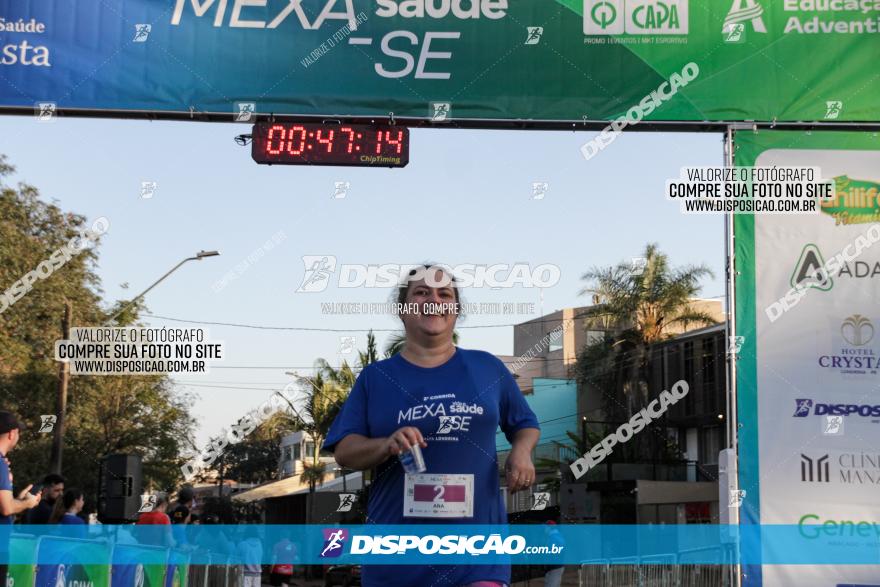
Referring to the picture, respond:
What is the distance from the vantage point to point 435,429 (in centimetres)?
377

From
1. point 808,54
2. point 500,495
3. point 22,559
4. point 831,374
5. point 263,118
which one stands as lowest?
point 22,559

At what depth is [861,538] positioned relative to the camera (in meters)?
8.62

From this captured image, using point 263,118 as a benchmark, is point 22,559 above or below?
below

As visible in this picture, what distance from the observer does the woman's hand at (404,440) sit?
3.54m

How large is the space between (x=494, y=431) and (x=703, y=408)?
112 feet

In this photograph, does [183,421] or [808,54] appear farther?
[183,421]

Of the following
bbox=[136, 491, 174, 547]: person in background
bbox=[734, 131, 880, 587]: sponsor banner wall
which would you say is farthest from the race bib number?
bbox=[136, 491, 174, 547]: person in background

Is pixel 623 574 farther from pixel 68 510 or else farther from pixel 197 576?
pixel 68 510

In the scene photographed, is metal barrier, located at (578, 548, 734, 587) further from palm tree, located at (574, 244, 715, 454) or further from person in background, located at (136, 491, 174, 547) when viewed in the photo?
palm tree, located at (574, 244, 715, 454)

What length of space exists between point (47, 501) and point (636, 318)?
26.4 meters

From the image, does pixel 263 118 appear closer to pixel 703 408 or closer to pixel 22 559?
pixel 22 559

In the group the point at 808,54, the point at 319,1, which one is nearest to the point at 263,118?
the point at 319,1

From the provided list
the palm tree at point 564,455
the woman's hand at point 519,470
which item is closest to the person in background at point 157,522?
the woman's hand at point 519,470

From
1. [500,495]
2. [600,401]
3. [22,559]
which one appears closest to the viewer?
[500,495]
